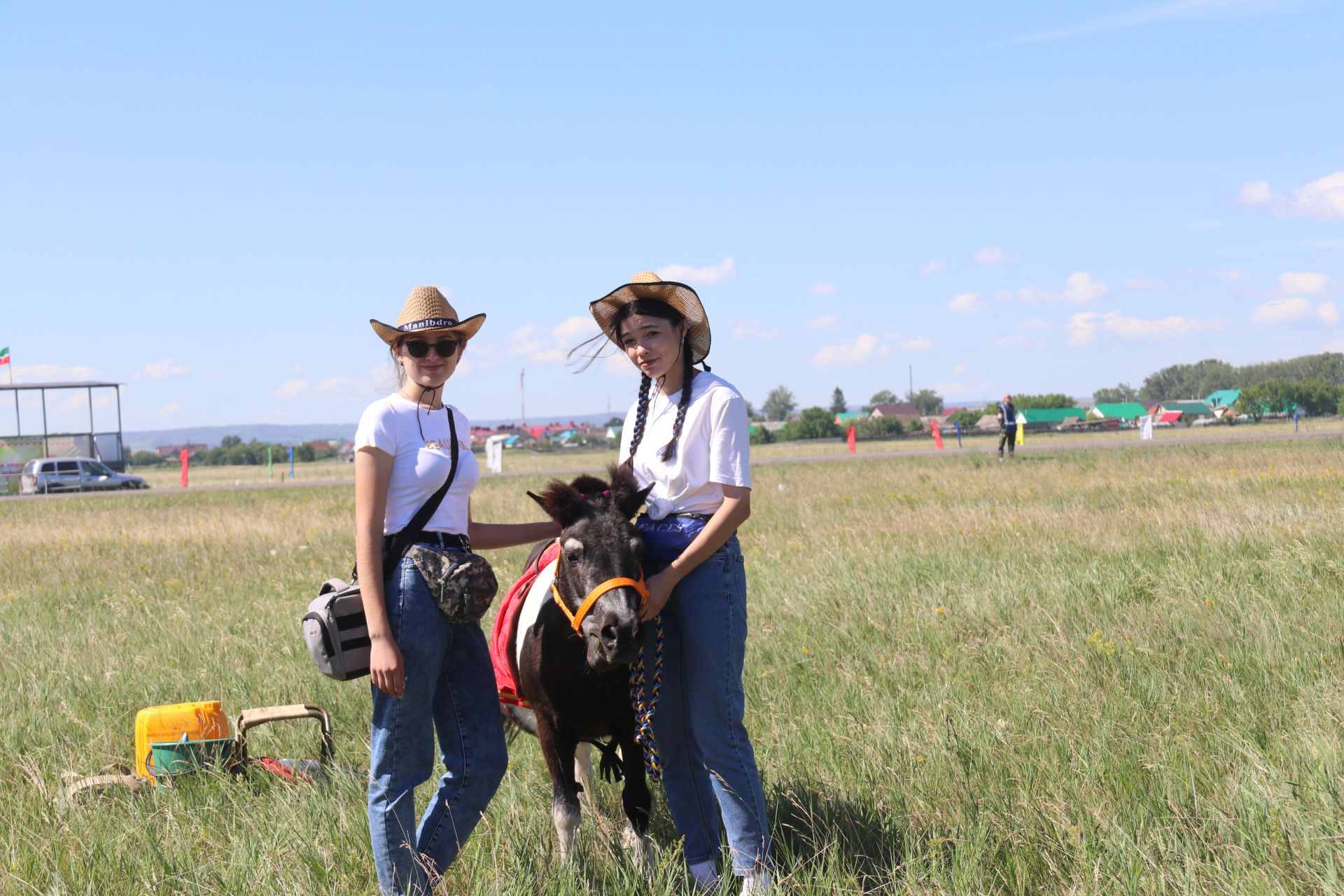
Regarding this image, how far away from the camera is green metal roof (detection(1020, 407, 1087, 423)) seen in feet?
342

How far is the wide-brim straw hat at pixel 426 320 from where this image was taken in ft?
11.8

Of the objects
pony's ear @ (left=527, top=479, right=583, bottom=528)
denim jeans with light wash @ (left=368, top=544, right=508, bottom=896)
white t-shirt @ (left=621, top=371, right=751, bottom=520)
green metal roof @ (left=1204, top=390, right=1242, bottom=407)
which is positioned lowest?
denim jeans with light wash @ (left=368, top=544, right=508, bottom=896)

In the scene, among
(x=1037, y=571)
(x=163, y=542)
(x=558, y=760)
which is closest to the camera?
(x=558, y=760)

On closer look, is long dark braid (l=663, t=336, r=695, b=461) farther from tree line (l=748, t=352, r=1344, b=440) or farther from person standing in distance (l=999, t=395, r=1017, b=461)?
tree line (l=748, t=352, r=1344, b=440)

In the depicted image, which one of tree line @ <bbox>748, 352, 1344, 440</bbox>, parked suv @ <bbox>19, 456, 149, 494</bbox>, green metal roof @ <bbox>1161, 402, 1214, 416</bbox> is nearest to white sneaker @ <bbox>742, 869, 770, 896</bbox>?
parked suv @ <bbox>19, 456, 149, 494</bbox>

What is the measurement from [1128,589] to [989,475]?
1328 cm

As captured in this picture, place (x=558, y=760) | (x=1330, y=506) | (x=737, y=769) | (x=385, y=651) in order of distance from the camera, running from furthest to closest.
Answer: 1. (x=1330, y=506)
2. (x=558, y=760)
3. (x=737, y=769)
4. (x=385, y=651)

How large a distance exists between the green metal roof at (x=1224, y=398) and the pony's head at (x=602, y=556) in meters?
124

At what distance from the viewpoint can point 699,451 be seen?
11.9 feet

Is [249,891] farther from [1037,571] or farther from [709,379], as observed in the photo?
[1037,571]

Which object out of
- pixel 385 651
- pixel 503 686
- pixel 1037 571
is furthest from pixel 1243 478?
pixel 385 651

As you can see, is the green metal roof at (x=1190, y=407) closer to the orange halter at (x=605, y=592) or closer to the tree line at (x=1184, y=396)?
the tree line at (x=1184, y=396)

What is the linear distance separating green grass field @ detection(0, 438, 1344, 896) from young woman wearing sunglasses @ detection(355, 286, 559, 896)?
37 cm

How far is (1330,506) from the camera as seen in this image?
37.0 ft
